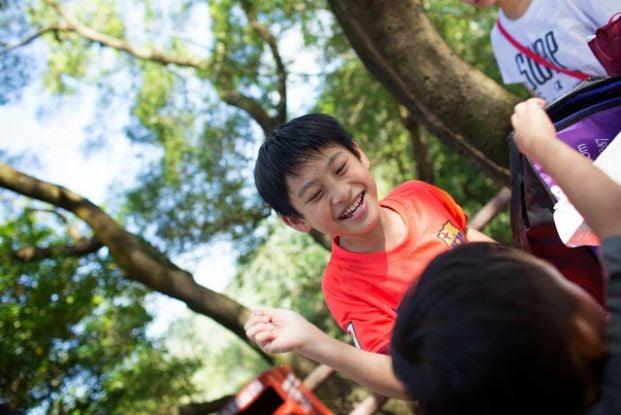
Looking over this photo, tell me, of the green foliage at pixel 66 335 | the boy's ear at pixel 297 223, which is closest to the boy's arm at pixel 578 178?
the boy's ear at pixel 297 223

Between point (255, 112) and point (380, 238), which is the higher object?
point (255, 112)

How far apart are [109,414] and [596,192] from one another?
4.56 meters

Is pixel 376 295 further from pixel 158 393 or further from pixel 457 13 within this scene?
pixel 457 13

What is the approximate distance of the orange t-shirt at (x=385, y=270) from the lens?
1.62 meters

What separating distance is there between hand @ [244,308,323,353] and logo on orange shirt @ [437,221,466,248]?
0.61 meters

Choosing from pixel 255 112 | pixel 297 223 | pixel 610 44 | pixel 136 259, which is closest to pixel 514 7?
pixel 610 44

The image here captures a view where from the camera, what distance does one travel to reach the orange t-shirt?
1.62 meters

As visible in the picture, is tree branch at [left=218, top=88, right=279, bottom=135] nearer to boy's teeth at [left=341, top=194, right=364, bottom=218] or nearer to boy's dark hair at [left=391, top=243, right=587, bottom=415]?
boy's teeth at [left=341, top=194, right=364, bottom=218]

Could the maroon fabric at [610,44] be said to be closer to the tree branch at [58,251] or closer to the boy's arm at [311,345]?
the boy's arm at [311,345]

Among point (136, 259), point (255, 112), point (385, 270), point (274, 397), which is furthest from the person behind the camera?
point (255, 112)

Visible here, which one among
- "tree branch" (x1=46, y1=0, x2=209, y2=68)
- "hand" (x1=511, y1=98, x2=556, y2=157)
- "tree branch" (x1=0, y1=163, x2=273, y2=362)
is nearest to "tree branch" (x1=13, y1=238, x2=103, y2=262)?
"tree branch" (x1=0, y1=163, x2=273, y2=362)

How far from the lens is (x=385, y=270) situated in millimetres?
1677

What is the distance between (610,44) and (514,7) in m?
0.74

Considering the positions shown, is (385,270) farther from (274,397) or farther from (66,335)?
(66,335)
